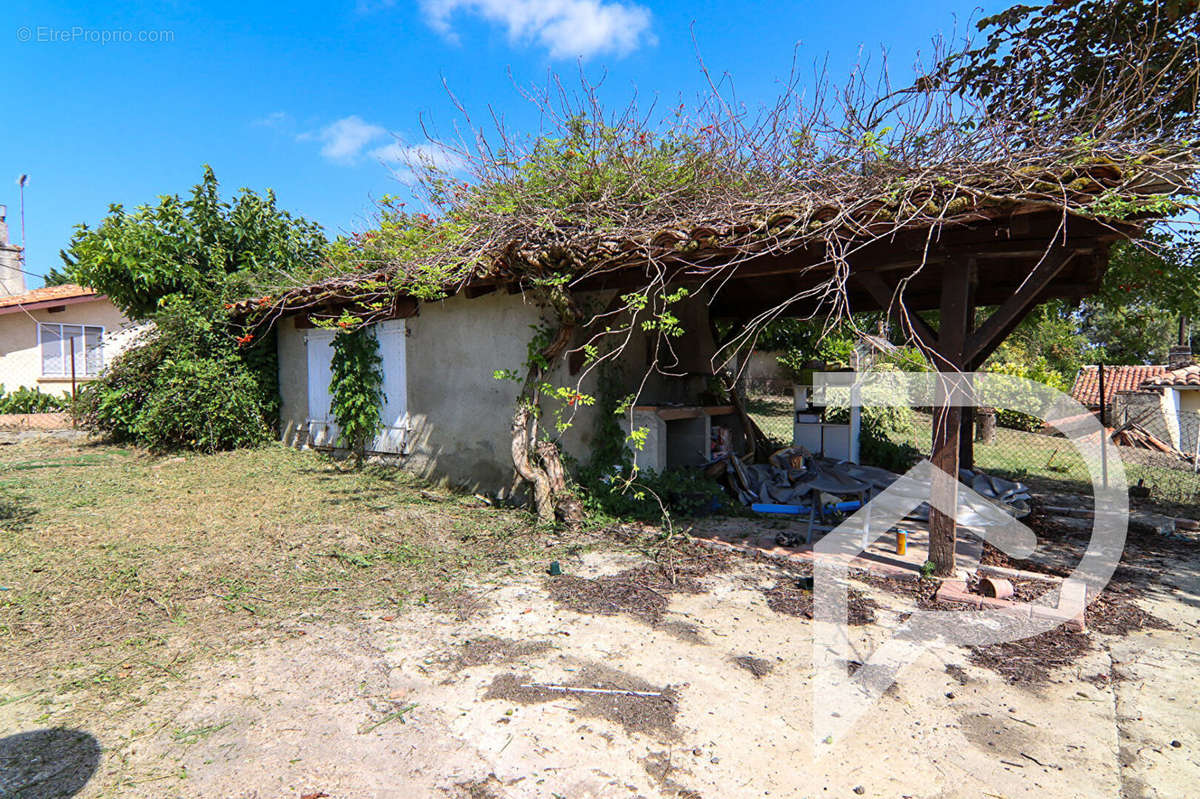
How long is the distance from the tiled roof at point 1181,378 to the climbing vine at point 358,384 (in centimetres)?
1805

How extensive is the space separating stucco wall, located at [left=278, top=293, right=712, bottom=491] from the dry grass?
0.47 metres

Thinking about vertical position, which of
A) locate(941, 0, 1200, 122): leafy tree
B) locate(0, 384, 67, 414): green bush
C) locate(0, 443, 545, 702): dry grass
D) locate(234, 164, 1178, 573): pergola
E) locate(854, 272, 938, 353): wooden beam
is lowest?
locate(0, 443, 545, 702): dry grass

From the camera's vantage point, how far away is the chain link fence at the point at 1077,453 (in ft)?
27.9

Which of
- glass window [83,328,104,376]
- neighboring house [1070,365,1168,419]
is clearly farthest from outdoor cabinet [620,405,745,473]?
glass window [83,328,104,376]

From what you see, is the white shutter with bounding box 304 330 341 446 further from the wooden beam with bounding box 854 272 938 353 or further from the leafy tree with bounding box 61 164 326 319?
the wooden beam with bounding box 854 272 938 353

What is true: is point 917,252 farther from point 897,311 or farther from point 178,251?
point 178,251

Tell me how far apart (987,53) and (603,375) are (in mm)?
6191

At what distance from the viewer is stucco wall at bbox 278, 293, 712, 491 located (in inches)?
260

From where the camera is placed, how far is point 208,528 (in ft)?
18.5

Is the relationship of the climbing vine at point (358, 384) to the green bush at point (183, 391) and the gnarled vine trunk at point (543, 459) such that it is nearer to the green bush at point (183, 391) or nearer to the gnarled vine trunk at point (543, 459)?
the green bush at point (183, 391)

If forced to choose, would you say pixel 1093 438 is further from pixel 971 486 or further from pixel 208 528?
pixel 208 528

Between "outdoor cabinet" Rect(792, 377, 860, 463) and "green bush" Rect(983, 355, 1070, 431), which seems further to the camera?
"green bush" Rect(983, 355, 1070, 431)

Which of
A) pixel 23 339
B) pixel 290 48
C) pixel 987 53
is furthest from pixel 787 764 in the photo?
pixel 23 339

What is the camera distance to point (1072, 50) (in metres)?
6.83
